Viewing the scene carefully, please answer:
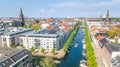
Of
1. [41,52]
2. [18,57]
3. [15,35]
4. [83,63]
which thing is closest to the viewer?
[18,57]

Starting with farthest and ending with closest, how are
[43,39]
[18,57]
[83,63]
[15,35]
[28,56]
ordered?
[15,35], [43,39], [83,63], [28,56], [18,57]

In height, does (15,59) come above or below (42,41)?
above

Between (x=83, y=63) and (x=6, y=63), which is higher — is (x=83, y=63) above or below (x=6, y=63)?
below

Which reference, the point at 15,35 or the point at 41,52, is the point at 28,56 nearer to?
the point at 41,52

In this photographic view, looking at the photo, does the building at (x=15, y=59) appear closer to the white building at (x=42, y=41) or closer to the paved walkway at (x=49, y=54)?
the paved walkway at (x=49, y=54)

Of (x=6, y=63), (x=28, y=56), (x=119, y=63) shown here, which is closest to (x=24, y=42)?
(x=28, y=56)

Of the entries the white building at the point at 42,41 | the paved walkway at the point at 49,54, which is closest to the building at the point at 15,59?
the paved walkway at the point at 49,54

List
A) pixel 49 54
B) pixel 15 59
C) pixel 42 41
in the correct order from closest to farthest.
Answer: pixel 15 59 < pixel 49 54 < pixel 42 41

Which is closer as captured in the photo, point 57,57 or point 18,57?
point 18,57

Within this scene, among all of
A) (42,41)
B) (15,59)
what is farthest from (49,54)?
(15,59)

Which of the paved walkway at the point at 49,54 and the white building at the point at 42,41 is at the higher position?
the white building at the point at 42,41

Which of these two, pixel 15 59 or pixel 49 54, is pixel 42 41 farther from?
pixel 15 59
